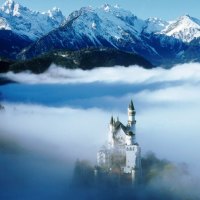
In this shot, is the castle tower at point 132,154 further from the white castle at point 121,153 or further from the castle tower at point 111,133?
the castle tower at point 111,133

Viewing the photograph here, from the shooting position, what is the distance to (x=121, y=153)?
6831 inches

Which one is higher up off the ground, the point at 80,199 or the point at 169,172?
the point at 169,172

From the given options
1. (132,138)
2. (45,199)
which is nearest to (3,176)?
(45,199)

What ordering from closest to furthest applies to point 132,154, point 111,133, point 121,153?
1. point 132,154
2. point 121,153
3. point 111,133

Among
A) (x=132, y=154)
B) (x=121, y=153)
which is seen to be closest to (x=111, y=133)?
(x=121, y=153)

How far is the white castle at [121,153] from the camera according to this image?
173 metres

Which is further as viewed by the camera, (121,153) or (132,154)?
(121,153)

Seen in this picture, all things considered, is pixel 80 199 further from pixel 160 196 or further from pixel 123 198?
pixel 160 196

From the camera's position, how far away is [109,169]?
573 feet

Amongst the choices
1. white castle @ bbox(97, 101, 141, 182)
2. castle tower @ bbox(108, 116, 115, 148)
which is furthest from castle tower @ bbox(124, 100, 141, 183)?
castle tower @ bbox(108, 116, 115, 148)

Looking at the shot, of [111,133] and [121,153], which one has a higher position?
[111,133]

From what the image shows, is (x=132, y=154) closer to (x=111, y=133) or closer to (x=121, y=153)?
(x=121, y=153)

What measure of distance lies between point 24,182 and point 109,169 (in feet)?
124

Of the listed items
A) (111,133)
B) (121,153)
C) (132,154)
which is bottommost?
(132,154)
